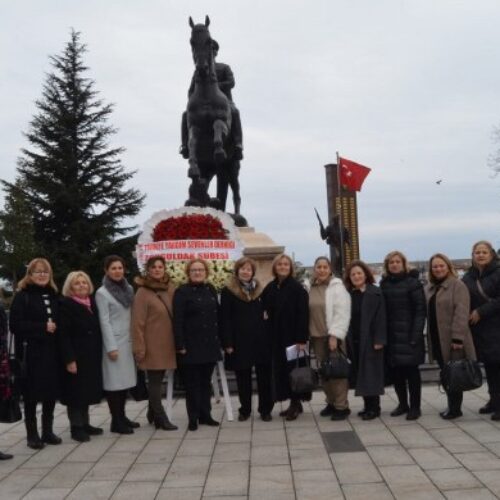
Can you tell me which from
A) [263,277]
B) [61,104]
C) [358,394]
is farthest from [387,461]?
[61,104]

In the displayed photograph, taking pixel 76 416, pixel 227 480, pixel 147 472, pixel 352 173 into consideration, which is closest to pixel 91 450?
pixel 76 416

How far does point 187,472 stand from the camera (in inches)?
204

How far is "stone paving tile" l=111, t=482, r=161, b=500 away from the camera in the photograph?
4578mm

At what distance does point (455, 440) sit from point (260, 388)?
6.88 feet

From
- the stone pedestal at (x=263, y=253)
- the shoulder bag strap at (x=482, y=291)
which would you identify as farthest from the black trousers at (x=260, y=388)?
the stone pedestal at (x=263, y=253)

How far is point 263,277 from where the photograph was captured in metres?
10.7

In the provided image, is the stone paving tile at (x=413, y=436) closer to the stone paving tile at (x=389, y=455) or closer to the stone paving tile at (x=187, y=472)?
the stone paving tile at (x=389, y=455)

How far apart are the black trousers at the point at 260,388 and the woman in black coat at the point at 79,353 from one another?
1.46m

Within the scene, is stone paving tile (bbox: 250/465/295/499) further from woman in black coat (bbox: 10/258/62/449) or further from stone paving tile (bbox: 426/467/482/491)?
woman in black coat (bbox: 10/258/62/449)

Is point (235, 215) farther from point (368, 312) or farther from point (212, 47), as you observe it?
point (368, 312)

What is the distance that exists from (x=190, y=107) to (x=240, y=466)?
7175mm

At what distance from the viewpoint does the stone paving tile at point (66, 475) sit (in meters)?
4.96

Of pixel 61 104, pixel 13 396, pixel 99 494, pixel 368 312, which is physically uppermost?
pixel 61 104

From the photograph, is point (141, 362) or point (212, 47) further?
point (212, 47)
